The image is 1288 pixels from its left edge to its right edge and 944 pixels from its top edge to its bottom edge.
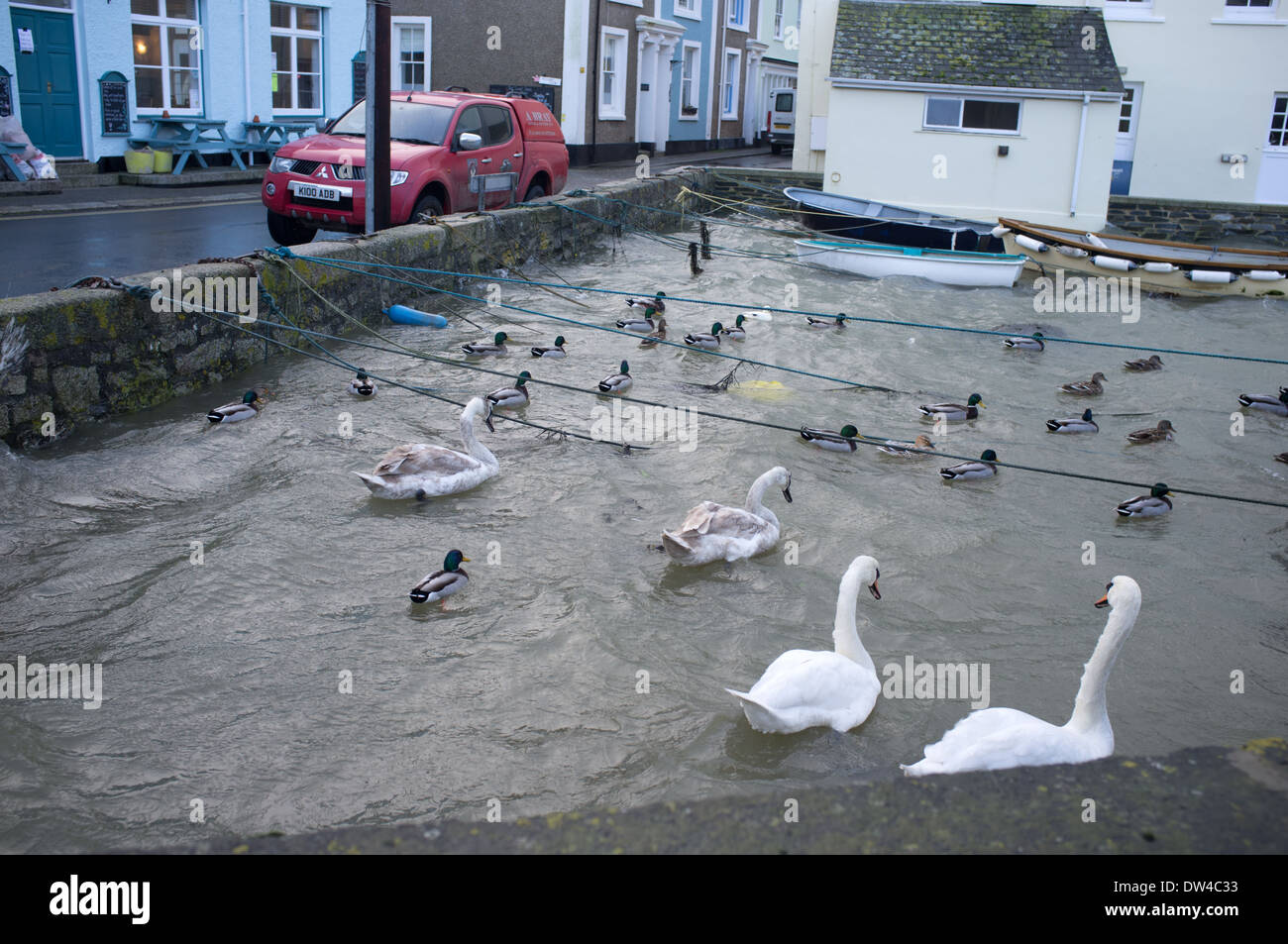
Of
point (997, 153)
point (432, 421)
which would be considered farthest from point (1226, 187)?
point (432, 421)

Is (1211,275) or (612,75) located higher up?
(612,75)

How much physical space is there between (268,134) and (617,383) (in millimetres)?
15711

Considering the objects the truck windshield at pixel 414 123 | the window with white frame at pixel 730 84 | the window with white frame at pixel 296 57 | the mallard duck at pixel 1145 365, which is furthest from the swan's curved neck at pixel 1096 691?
the window with white frame at pixel 730 84

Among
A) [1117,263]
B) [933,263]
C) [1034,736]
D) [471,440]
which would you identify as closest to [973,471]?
[471,440]

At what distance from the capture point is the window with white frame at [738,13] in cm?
3894

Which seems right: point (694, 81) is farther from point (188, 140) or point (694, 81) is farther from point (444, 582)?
point (444, 582)

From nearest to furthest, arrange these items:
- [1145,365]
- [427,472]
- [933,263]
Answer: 1. [427,472]
2. [1145,365]
3. [933,263]

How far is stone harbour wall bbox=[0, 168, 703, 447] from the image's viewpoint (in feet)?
24.0

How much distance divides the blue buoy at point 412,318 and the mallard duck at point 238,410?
341 cm

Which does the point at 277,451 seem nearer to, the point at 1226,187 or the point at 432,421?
the point at 432,421

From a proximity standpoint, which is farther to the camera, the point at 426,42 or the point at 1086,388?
the point at 426,42

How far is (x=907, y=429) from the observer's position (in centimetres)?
988

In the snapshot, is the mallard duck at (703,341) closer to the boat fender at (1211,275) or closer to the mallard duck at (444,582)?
the mallard duck at (444,582)

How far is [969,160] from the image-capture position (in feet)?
71.4
